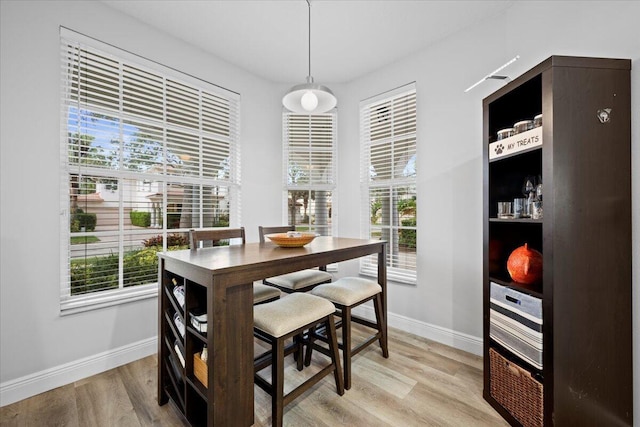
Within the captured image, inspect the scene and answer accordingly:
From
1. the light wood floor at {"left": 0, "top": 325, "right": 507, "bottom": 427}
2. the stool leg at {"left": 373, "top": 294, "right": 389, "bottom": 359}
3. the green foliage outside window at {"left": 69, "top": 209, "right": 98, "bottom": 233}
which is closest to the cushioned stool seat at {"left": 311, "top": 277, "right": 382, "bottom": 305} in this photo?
the stool leg at {"left": 373, "top": 294, "right": 389, "bottom": 359}

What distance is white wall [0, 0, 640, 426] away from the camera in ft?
5.74

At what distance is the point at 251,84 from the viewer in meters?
3.20

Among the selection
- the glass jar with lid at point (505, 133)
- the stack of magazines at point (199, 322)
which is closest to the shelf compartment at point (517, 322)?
the glass jar with lid at point (505, 133)

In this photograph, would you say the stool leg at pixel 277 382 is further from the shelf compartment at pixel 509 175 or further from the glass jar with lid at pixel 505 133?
the glass jar with lid at pixel 505 133

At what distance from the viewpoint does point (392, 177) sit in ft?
9.98

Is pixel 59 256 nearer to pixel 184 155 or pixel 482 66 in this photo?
pixel 184 155

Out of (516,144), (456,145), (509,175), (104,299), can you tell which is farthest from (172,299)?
(456,145)

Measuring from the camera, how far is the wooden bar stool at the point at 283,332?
4.83 feet

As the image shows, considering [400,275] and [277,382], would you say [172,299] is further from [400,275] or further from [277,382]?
[400,275]

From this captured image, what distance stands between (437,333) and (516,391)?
3.69 ft

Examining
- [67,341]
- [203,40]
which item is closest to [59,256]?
[67,341]

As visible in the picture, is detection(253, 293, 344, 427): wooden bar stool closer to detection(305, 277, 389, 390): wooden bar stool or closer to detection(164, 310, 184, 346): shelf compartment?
detection(305, 277, 389, 390): wooden bar stool

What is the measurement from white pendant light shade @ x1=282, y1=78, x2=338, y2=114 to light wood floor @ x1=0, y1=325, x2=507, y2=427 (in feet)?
6.45

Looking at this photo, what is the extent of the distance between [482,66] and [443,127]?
55cm
